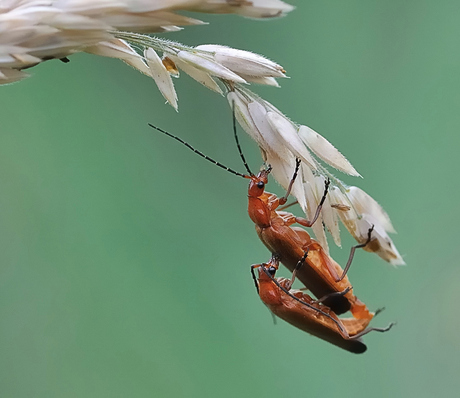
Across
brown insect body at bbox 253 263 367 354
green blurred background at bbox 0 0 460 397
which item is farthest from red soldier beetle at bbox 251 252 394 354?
green blurred background at bbox 0 0 460 397

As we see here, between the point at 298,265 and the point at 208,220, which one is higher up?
the point at 298,265

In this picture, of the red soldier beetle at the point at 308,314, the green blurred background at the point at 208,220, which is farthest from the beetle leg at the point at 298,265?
the green blurred background at the point at 208,220

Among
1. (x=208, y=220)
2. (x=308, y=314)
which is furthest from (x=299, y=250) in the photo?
(x=208, y=220)

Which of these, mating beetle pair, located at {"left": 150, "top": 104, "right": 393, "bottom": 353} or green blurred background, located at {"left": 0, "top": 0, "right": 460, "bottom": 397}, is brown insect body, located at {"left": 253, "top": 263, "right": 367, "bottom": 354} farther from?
green blurred background, located at {"left": 0, "top": 0, "right": 460, "bottom": 397}

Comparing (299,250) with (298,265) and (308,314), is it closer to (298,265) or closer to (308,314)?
(298,265)

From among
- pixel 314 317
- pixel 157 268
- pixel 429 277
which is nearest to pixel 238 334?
pixel 157 268

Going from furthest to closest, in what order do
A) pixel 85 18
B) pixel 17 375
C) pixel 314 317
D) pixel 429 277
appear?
pixel 429 277
pixel 17 375
pixel 314 317
pixel 85 18

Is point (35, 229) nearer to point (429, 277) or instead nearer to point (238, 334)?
point (238, 334)
